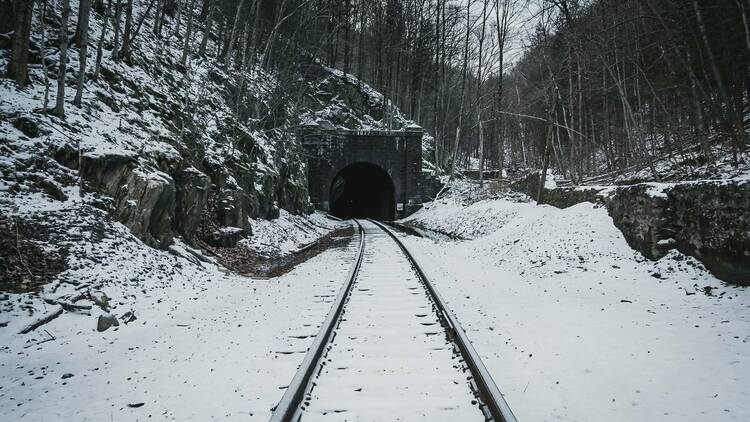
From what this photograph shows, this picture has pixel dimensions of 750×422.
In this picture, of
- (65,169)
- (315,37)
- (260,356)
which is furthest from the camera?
(315,37)

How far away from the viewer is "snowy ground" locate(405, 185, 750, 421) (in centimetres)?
335

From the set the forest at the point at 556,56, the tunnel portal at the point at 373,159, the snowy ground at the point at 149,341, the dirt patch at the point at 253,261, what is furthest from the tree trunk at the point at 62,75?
the tunnel portal at the point at 373,159

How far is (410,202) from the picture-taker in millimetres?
28891

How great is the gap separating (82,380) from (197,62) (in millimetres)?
17013

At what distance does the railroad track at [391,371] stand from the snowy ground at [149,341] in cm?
31

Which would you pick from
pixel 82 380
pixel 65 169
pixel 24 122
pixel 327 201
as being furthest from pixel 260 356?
pixel 327 201

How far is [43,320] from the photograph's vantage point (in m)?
4.54

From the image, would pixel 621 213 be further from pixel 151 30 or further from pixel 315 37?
pixel 315 37

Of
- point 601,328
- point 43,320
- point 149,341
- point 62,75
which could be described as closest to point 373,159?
point 62,75

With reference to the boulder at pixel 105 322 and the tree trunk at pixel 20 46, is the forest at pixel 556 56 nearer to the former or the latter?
the tree trunk at pixel 20 46

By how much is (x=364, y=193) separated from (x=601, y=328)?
123 feet

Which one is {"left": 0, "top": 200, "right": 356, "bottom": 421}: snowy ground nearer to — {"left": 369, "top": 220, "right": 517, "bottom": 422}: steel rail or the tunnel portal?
{"left": 369, "top": 220, "right": 517, "bottom": 422}: steel rail

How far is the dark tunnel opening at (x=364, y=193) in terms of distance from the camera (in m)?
32.5

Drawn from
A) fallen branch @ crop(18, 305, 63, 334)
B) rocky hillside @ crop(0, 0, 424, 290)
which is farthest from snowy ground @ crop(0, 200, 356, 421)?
rocky hillside @ crop(0, 0, 424, 290)
